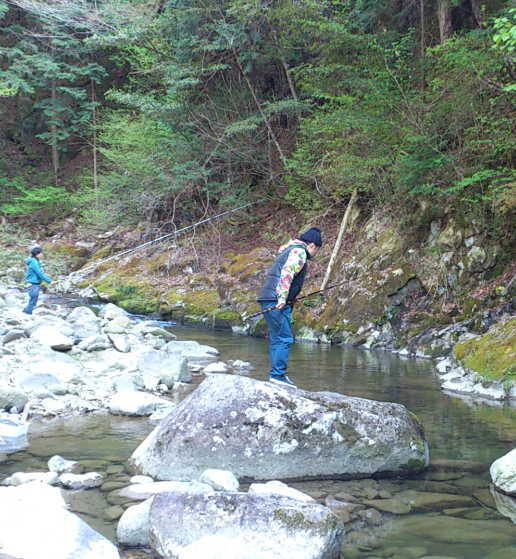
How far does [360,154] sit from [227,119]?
726 centimetres

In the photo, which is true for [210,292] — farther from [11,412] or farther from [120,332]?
[11,412]

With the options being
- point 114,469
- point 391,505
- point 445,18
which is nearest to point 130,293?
point 445,18

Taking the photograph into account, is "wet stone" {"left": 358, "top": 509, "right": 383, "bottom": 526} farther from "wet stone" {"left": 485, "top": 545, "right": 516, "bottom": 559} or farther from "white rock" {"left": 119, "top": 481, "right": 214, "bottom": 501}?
"white rock" {"left": 119, "top": 481, "right": 214, "bottom": 501}

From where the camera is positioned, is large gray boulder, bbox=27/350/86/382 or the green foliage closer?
large gray boulder, bbox=27/350/86/382

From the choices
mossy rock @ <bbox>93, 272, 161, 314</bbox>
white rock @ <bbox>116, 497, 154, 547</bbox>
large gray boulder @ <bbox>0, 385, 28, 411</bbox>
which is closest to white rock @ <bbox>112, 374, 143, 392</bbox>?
large gray boulder @ <bbox>0, 385, 28, 411</bbox>

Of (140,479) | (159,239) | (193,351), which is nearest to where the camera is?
(140,479)

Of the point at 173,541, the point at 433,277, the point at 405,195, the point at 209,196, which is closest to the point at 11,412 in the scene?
the point at 173,541

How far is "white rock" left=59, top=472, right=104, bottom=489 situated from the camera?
4.08m

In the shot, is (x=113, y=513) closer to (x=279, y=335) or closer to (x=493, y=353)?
(x=279, y=335)

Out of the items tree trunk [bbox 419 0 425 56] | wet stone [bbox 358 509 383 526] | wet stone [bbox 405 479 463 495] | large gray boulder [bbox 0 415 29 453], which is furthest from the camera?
tree trunk [bbox 419 0 425 56]

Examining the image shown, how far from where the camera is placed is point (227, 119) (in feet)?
64.0

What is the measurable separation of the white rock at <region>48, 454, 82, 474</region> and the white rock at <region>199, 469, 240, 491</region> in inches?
43.3

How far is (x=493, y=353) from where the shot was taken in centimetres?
829

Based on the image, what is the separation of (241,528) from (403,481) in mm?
1889
